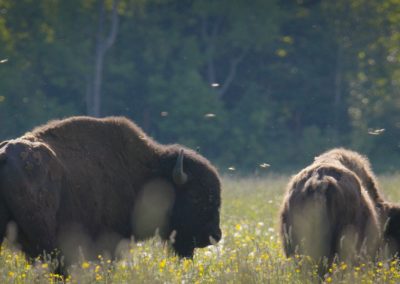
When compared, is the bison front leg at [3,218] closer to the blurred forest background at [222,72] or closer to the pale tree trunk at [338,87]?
the blurred forest background at [222,72]

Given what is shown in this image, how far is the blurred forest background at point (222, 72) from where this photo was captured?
4103cm

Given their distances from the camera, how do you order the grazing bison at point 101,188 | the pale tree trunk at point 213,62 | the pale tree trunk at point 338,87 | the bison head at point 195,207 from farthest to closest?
the pale tree trunk at point 338,87 → the pale tree trunk at point 213,62 → the bison head at point 195,207 → the grazing bison at point 101,188

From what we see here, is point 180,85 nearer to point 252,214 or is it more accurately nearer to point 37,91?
point 37,91

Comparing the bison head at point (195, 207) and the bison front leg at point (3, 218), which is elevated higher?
the bison front leg at point (3, 218)

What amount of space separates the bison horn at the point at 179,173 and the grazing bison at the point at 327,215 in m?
1.67

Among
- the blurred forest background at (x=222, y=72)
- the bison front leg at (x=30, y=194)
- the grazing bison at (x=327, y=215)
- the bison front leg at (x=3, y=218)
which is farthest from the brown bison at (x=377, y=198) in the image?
the blurred forest background at (x=222, y=72)

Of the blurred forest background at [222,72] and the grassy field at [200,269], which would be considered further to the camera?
the blurred forest background at [222,72]

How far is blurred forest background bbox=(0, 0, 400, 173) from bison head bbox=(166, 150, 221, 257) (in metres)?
27.2

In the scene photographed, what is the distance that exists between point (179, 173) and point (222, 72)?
1474 inches

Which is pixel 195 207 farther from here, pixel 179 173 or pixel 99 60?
pixel 99 60

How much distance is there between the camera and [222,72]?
Result: 47.2 metres

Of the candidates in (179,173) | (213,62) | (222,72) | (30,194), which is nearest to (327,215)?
(179,173)

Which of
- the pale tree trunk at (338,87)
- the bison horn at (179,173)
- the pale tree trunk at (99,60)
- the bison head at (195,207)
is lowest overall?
the pale tree trunk at (338,87)

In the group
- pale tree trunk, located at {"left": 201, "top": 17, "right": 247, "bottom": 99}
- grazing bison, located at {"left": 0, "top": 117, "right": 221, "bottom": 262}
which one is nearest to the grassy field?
grazing bison, located at {"left": 0, "top": 117, "right": 221, "bottom": 262}
